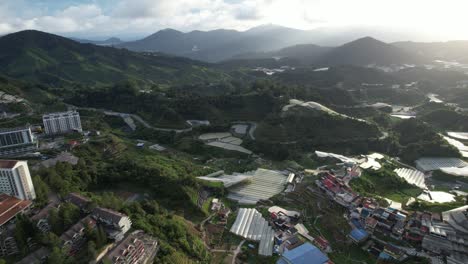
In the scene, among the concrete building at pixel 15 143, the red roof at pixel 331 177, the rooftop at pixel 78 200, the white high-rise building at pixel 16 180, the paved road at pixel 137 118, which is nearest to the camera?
the rooftop at pixel 78 200

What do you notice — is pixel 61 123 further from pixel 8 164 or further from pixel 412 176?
pixel 412 176

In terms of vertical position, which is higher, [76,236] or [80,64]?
[80,64]

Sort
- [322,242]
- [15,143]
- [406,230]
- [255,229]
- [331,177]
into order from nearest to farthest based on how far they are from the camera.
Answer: [322,242] → [406,230] → [255,229] → [331,177] → [15,143]

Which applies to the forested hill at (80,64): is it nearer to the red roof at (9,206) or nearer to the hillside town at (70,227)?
the hillside town at (70,227)

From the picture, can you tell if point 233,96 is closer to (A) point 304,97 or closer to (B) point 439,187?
(A) point 304,97

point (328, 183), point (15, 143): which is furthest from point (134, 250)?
point (15, 143)

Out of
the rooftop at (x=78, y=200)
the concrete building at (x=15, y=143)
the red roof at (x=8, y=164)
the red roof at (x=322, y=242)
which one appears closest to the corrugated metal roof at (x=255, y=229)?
the red roof at (x=322, y=242)

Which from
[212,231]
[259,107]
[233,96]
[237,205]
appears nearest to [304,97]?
[259,107]

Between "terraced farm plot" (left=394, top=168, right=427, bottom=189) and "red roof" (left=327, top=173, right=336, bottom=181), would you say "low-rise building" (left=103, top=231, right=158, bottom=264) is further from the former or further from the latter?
"terraced farm plot" (left=394, top=168, right=427, bottom=189)
